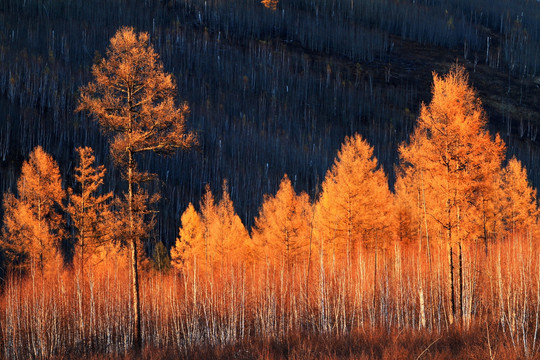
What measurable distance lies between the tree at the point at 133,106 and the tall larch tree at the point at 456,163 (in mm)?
9377

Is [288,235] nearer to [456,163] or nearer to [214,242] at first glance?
[214,242]

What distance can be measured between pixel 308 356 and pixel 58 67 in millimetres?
208898

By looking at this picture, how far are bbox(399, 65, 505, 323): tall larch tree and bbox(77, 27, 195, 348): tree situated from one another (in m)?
9.38

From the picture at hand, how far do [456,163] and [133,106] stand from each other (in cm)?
1216

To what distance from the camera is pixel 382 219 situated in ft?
101

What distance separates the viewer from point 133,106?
1833 cm

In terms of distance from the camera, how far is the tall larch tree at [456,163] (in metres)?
19.7

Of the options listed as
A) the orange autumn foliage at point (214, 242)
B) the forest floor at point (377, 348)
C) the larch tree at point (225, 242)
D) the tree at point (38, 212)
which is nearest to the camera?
the forest floor at point (377, 348)

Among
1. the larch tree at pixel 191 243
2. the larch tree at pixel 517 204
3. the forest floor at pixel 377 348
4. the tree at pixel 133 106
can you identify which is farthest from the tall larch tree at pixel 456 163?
the larch tree at pixel 191 243

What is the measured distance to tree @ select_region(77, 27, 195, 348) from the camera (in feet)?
59.0

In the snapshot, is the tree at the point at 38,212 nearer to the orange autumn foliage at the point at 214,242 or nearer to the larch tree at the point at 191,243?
the orange autumn foliage at the point at 214,242

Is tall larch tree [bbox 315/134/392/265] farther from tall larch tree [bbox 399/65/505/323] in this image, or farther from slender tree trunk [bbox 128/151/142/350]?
→ slender tree trunk [bbox 128/151/142/350]

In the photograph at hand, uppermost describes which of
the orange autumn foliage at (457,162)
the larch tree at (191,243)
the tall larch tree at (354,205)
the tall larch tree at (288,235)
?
the orange autumn foliage at (457,162)

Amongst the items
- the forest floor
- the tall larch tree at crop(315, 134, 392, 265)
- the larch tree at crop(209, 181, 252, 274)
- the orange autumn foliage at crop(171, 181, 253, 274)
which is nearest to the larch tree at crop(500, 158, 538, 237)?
the tall larch tree at crop(315, 134, 392, 265)
